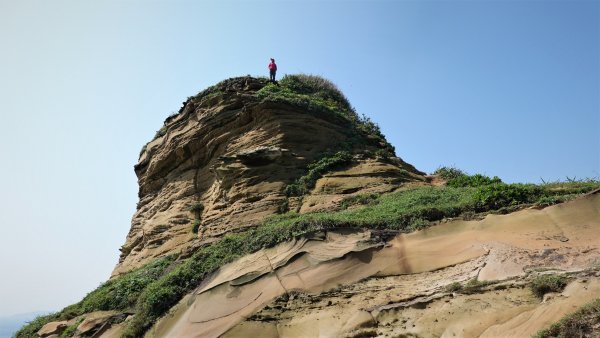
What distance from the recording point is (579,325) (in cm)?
551

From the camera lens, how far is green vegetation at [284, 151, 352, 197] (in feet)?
52.3

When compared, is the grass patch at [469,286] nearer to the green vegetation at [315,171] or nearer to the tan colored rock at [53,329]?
the green vegetation at [315,171]

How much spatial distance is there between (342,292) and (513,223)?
359 cm

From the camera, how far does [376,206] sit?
1320 centimetres

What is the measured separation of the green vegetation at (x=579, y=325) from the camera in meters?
5.43

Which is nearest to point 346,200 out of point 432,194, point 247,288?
point 432,194

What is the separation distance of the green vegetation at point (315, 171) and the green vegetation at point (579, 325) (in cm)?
1064

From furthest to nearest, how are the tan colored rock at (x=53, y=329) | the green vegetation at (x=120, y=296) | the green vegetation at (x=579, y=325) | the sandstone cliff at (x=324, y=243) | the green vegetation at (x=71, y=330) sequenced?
the tan colored rock at (x=53, y=329)
the green vegetation at (x=120, y=296)
the green vegetation at (x=71, y=330)
the sandstone cliff at (x=324, y=243)
the green vegetation at (x=579, y=325)

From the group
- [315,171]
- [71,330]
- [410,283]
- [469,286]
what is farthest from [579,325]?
[71,330]

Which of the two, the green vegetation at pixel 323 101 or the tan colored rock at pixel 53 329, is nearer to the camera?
the tan colored rock at pixel 53 329

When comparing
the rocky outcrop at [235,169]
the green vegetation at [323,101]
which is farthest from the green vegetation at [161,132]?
the green vegetation at [323,101]

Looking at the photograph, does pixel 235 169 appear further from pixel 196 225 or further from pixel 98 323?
pixel 98 323

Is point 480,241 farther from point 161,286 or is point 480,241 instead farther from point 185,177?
point 185,177

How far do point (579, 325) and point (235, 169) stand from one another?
12.7 m
